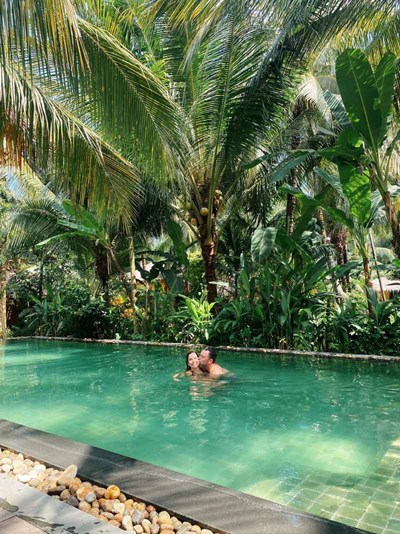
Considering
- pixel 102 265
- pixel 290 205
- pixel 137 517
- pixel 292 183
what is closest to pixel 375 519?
pixel 137 517

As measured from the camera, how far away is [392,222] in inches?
261

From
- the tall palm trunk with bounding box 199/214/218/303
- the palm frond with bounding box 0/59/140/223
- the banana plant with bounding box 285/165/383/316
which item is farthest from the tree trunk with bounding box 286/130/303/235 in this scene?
the palm frond with bounding box 0/59/140/223

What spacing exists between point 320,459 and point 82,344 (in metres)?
10.1

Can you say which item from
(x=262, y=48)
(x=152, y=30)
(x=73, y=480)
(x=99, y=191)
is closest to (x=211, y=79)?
(x=262, y=48)

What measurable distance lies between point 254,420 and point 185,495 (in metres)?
2.77

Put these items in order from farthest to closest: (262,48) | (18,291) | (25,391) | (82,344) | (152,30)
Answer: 1. (18,291)
2. (82,344)
3. (152,30)
4. (262,48)
5. (25,391)

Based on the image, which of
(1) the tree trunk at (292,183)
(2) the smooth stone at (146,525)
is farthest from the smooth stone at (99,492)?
(1) the tree trunk at (292,183)

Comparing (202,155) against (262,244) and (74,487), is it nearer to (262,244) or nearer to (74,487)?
(262,244)

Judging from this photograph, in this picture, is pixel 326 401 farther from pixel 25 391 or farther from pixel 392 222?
pixel 25 391

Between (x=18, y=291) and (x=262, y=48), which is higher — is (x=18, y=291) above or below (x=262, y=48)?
below

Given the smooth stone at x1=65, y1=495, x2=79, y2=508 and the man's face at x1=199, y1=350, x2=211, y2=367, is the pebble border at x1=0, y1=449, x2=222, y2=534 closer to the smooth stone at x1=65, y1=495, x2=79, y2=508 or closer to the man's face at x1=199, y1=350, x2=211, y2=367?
the smooth stone at x1=65, y1=495, x2=79, y2=508

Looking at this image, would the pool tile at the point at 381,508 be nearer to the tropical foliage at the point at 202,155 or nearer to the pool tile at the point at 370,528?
the pool tile at the point at 370,528

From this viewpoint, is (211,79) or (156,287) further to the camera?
(156,287)

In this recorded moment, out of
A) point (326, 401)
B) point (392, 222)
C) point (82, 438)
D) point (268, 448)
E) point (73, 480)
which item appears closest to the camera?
point (73, 480)
